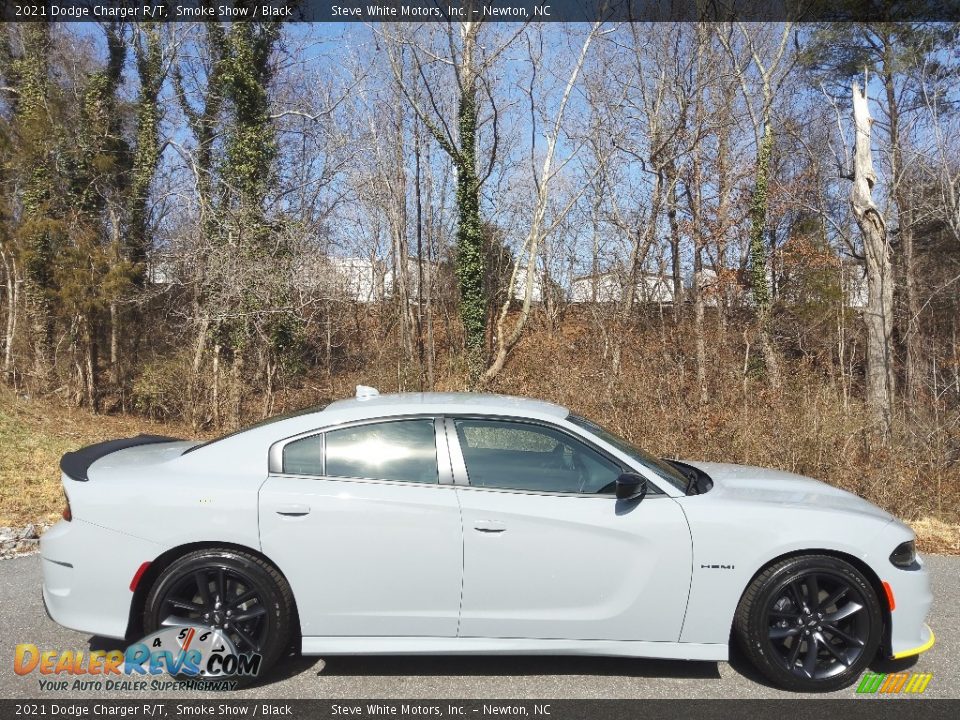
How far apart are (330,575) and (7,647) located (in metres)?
2.11

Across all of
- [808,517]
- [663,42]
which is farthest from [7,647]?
[663,42]

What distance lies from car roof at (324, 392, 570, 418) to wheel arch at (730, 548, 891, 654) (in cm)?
134

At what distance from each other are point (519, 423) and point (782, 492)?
1580 mm

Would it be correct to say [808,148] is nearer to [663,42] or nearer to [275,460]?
[663,42]

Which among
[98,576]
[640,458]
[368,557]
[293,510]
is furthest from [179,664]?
[640,458]

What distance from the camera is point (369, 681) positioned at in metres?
3.78

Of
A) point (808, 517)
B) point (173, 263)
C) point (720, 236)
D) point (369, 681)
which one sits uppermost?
point (720, 236)

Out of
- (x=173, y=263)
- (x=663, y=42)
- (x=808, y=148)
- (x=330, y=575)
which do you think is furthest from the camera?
(x=808, y=148)

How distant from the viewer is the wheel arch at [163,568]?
147 inches

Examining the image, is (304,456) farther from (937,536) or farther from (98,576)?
(937,536)

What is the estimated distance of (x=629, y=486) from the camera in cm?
370

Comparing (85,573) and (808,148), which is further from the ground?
(808,148)

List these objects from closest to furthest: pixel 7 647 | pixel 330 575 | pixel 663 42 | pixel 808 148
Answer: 1. pixel 330 575
2. pixel 7 647
3. pixel 663 42
4. pixel 808 148

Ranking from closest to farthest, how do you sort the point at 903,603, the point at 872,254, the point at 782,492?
the point at 903,603
the point at 782,492
the point at 872,254
